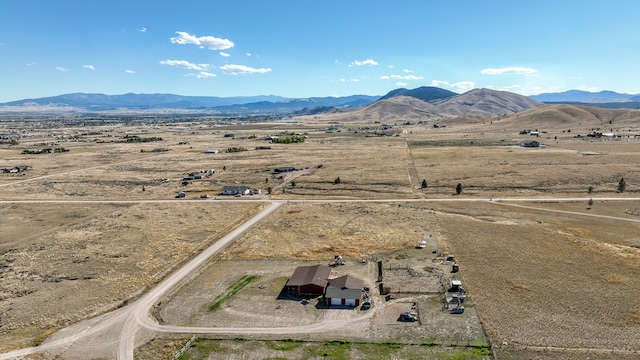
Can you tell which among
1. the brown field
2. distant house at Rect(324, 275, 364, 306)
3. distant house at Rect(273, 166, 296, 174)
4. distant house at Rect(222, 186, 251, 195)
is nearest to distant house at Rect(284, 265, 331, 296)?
distant house at Rect(324, 275, 364, 306)

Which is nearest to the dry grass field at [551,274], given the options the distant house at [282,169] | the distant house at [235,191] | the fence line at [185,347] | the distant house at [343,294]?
the distant house at [343,294]

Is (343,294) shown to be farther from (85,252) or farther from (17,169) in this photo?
(17,169)

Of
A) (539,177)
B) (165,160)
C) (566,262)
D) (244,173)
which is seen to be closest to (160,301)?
(566,262)

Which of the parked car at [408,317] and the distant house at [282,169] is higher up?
the distant house at [282,169]

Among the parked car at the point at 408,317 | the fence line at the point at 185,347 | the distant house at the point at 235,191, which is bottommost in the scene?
the fence line at the point at 185,347

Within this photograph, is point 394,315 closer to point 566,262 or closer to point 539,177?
point 566,262

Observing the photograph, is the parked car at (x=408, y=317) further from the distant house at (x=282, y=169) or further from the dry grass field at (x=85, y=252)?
the distant house at (x=282, y=169)
